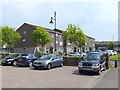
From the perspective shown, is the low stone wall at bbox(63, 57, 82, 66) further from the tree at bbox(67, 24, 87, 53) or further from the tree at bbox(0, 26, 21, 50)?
the tree at bbox(0, 26, 21, 50)

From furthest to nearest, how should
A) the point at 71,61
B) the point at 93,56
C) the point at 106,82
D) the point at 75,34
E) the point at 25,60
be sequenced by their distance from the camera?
the point at 75,34 < the point at 71,61 < the point at 25,60 < the point at 93,56 < the point at 106,82

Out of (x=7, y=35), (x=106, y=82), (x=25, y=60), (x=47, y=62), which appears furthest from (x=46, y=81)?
(x=7, y=35)

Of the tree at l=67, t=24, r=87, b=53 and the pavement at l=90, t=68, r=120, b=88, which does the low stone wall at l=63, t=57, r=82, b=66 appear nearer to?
the pavement at l=90, t=68, r=120, b=88

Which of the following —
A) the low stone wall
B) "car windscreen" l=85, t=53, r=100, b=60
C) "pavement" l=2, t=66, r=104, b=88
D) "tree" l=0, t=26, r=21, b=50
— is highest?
"tree" l=0, t=26, r=21, b=50

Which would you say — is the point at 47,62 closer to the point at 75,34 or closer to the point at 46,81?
the point at 46,81

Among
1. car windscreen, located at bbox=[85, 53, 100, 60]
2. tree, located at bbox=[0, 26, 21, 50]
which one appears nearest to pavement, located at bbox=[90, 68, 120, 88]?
car windscreen, located at bbox=[85, 53, 100, 60]

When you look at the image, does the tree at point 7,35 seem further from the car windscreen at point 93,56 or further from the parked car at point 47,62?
the car windscreen at point 93,56

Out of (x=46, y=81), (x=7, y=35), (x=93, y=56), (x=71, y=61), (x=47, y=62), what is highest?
(x=7, y=35)

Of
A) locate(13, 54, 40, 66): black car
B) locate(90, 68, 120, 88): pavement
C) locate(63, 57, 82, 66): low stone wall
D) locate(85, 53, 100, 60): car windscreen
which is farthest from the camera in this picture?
locate(63, 57, 82, 66): low stone wall

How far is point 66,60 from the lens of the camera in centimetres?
1500

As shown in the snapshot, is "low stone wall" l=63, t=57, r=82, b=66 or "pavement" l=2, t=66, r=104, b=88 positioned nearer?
"pavement" l=2, t=66, r=104, b=88

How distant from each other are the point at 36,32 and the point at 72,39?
8757 millimetres

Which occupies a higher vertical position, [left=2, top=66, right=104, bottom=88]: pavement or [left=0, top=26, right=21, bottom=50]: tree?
[left=0, top=26, right=21, bottom=50]: tree

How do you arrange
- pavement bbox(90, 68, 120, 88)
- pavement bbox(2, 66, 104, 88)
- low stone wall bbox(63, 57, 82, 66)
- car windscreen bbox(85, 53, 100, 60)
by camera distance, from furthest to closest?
1. low stone wall bbox(63, 57, 82, 66)
2. car windscreen bbox(85, 53, 100, 60)
3. pavement bbox(2, 66, 104, 88)
4. pavement bbox(90, 68, 120, 88)
